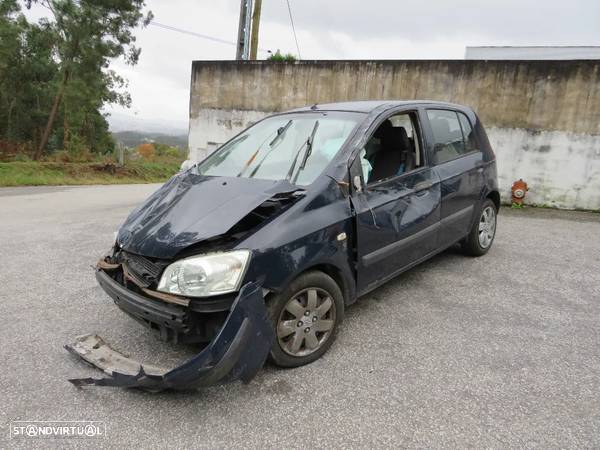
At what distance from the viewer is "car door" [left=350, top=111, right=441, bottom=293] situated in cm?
294

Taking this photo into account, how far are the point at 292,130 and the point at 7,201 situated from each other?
893 cm

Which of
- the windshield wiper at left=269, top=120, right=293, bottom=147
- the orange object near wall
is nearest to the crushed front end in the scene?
the windshield wiper at left=269, top=120, right=293, bottom=147

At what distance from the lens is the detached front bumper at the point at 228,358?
205 centimetres

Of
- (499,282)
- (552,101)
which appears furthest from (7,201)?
(552,101)

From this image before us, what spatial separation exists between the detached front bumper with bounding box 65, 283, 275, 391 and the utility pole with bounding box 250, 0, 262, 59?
1256cm

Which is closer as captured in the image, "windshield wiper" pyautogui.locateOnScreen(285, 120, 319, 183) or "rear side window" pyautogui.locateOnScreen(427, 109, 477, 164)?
"windshield wiper" pyautogui.locateOnScreen(285, 120, 319, 183)

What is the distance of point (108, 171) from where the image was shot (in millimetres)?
16219

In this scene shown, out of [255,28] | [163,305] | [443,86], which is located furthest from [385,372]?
[255,28]

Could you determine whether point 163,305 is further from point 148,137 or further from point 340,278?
point 148,137

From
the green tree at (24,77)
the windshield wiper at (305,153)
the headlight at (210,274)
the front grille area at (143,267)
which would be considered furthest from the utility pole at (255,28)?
the headlight at (210,274)

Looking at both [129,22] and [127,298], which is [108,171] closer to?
[129,22]

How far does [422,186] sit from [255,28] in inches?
460

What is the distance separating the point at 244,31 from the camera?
1228cm

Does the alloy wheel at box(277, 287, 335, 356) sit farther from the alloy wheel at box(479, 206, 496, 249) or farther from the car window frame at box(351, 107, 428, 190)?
the alloy wheel at box(479, 206, 496, 249)
